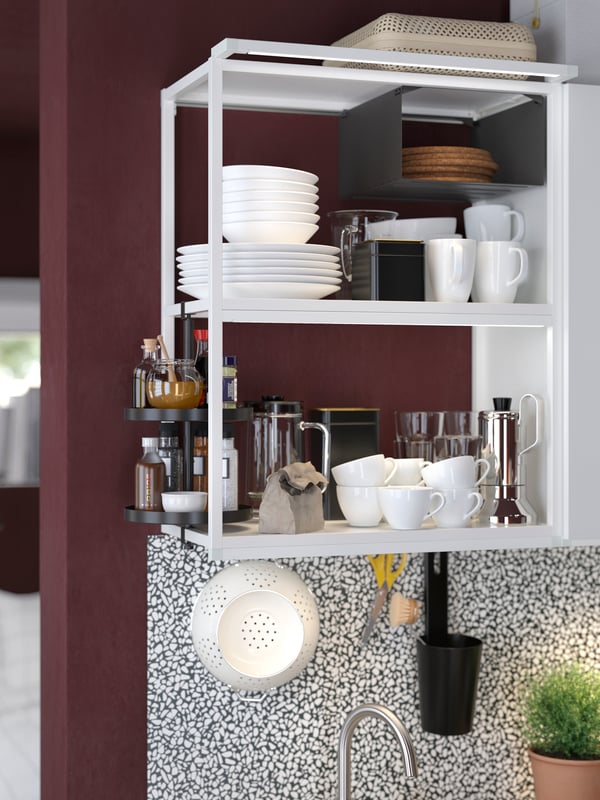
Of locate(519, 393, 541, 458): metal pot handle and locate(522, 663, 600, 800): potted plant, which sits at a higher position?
locate(519, 393, 541, 458): metal pot handle

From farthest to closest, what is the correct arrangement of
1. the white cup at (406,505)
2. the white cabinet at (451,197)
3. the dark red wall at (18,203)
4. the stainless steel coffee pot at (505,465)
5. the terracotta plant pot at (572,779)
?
the dark red wall at (18,203) → the terracotta plant pot at (572,779) → the stainless steel coffee pot at (505,465) → the white cup at (406,505) → the white cabinet at (451,197)

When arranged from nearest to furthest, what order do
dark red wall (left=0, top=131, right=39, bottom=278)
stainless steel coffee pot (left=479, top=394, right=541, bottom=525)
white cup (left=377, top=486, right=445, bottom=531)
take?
white cup (left=377, top=486, right=445, bottom=531) → stainless steel coffee pot (left=479, top=394, right=541, bottom=525) → dark red wall (left=0, top=131, right=39, bottom=278)

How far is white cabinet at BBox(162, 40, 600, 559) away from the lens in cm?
188

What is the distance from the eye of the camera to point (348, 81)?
200 cm

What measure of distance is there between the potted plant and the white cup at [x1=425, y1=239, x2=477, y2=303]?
0.80 metres

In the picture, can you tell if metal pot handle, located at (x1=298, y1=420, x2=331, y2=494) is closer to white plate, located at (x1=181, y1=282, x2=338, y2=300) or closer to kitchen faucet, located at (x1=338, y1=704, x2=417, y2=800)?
white plate, located at (x1=181, y1=282, x2=338, y2=300)

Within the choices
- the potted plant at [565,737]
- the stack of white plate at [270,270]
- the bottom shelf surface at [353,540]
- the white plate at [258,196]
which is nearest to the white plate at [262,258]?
the stack of white plate at [270,270]

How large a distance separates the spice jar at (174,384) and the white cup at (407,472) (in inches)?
15.2

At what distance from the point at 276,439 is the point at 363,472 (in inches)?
6.6

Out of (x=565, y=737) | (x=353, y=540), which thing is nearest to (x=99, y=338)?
(x=353, y=540)

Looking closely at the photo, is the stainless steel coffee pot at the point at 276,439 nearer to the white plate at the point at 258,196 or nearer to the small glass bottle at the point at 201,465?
the small glass bottle at the point at 201,465

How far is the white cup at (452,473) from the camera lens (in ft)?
6.64

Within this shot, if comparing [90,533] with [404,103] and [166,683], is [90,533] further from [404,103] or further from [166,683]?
[404,103]

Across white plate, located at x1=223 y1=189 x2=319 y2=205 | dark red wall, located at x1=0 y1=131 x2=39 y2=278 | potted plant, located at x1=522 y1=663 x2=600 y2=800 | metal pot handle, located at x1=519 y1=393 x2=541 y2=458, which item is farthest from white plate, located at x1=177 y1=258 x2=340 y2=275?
dark red wall, located at x1=0 y1=131 x2=39 y2=278
